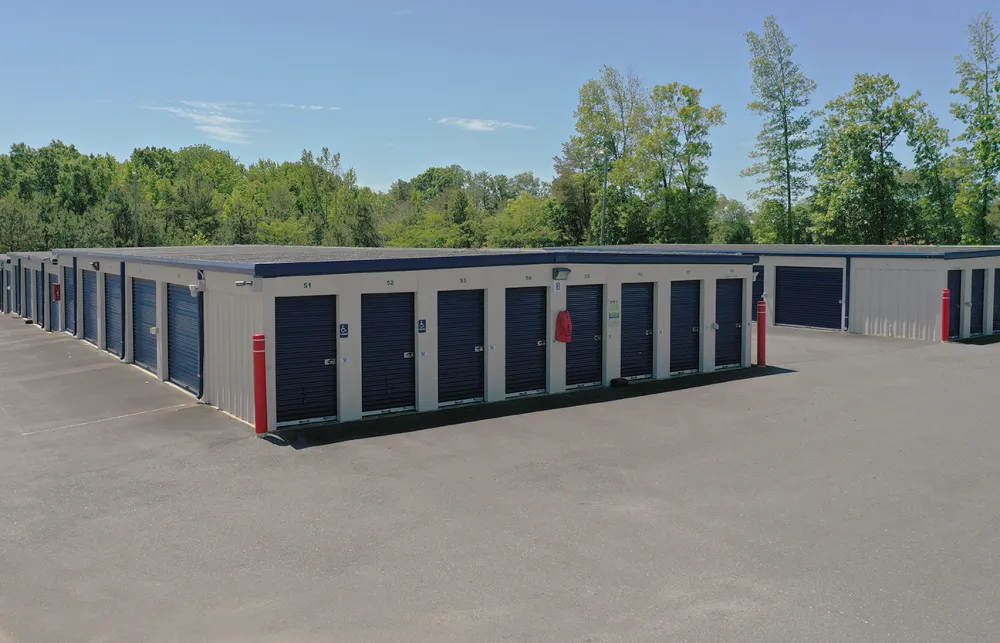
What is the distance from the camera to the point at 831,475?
33.5ft

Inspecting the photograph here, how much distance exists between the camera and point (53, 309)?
27.7 metres

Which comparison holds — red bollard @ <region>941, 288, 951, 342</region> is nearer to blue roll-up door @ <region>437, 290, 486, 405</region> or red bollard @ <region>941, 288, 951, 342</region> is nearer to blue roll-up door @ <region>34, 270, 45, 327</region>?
blue roll-up door @ <region>437, 290, 486, 405</region>

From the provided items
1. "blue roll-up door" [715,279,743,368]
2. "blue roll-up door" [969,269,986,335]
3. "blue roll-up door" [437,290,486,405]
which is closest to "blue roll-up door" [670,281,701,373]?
"blue roll-up door" [715,279,743,368]

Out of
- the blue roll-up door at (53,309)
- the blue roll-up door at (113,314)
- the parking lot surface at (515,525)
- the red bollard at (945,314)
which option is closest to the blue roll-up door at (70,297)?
the blue roll-up door at (53,309)

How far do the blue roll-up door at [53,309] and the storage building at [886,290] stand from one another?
2295 centimetres

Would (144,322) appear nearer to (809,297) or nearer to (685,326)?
(685,326)

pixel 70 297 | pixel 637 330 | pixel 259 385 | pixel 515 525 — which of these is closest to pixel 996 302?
pixel 637 330

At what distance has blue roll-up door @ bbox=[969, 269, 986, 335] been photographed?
24328 mm

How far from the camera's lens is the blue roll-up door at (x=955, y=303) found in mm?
23516

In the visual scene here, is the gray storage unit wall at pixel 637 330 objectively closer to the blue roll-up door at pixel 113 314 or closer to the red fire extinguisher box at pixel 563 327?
the red fire extinguisher box at pixel 563 327

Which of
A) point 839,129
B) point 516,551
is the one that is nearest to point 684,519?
point 516,551

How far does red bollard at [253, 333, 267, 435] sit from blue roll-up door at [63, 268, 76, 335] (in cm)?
1557

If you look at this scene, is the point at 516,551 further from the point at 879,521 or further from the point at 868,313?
the point at 868,313

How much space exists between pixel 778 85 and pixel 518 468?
4612cm
